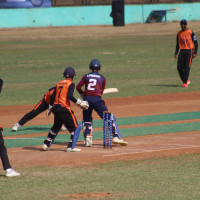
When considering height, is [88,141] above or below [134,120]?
above

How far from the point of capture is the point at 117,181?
10.7 m

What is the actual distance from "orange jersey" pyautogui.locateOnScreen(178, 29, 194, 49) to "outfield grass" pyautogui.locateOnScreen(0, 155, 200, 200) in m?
12.0

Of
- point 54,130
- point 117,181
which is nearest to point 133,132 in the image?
point 54,130

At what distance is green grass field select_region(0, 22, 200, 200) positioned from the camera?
10.2 meters

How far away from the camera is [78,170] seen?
1174 cm

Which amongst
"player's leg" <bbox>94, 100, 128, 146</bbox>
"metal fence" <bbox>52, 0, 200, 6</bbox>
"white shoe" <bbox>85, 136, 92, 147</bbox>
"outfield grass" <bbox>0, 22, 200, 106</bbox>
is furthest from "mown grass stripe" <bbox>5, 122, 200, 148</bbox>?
"metal fence" <bbox>52, 0, 200, 6</bbox>

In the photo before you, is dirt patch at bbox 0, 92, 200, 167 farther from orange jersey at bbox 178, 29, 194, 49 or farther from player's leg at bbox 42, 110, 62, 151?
orange jersey at bbox 178, 29, 194, 49

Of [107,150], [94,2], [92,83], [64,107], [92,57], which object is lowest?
[107,150]

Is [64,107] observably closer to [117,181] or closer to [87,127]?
[87,127]

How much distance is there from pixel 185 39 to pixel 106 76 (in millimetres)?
6689

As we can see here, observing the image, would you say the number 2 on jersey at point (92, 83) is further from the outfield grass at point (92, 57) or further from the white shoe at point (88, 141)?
the outfield grass at point (92, 57)

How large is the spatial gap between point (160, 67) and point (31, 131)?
17.5m

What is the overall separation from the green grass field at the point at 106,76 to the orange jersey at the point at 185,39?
5.99 feet

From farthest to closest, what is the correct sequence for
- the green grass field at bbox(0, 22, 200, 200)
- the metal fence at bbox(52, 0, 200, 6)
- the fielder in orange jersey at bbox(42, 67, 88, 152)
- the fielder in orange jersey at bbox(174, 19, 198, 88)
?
the metal fence at bbox(52, 0, 200, 6), the fielder in orange jersey at bbox(174, 19, 198, 88), the fielder in orange jersey at bbox(42, 67, 88, 152), the green grass field at bbox(0, 22, 200, 200)
